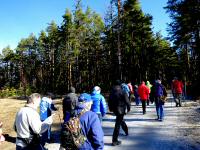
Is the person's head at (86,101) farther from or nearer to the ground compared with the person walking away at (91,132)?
farther from the ground

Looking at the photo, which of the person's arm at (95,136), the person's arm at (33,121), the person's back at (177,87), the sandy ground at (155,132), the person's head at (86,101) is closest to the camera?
the person's arm at (95,136)

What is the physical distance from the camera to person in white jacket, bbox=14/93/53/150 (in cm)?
655

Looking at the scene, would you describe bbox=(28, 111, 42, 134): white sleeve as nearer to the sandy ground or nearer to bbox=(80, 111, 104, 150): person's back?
bbox=(80, 111, 104, 150): person's back

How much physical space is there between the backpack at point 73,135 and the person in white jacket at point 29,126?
1.45 meters

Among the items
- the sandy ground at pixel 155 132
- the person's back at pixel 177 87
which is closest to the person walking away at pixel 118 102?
the sandy ground at pixel 155 132

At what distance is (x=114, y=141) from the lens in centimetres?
1156

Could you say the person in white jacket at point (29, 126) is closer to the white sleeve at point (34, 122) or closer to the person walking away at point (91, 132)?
the white sleeve at point (34, 122)

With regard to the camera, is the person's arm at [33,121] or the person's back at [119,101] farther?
the person's back at [119,101]

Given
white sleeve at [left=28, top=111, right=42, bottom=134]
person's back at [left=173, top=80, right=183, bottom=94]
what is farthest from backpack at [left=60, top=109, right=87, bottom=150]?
person's back at [left=173, top=80, right=183, bottom=94]

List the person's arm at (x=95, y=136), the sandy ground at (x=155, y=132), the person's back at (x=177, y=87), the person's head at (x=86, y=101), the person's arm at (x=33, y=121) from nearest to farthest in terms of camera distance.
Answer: the person's arm at (x=95, y=136) < the person's head at (x=86, y=101) < the person's arm at (x=33, y=121) < the sandy ground at (x=155, y=132) < the person's back at (x=177, y=87)

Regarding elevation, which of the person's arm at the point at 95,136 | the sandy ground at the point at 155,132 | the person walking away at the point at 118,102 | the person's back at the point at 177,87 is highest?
the person's back at the point at 177,87

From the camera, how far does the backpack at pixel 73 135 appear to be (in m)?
5.12

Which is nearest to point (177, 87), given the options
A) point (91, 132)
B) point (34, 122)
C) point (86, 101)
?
point (34, 122)

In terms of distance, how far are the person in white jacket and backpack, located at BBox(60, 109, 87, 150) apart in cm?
145
